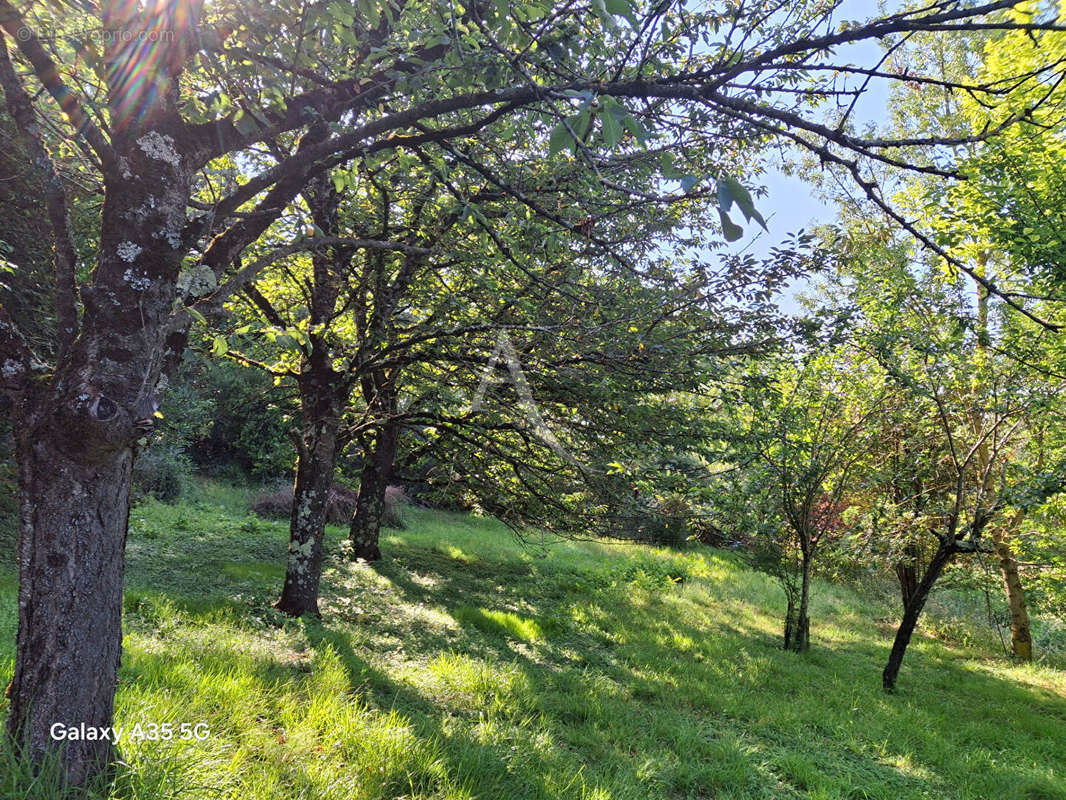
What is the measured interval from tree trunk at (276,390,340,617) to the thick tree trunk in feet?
14.8

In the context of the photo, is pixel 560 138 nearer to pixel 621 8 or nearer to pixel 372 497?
pixel 621 8

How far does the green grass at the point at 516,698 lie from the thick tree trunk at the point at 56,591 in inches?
7.5

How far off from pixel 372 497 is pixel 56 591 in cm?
907

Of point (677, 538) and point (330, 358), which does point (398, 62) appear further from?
point (677, 538)

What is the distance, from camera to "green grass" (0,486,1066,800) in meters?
3.35

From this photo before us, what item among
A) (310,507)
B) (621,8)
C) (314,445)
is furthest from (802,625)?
(621,8)

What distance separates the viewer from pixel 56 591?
231 cm

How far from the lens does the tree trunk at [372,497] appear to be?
11117mm

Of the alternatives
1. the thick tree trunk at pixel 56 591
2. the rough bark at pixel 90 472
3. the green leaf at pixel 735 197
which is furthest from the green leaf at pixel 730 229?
the thick tree trunk at pixel 56 591

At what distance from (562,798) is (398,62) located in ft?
16.3

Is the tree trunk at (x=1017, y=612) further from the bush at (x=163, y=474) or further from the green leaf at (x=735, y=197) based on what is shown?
the bush at (x=163, y=474)

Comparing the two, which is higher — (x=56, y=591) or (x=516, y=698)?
(x=56, y=591)

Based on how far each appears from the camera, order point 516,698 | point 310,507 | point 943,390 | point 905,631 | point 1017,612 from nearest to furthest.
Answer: point 516,698 < point 310,507 < point 905,631 < point 943,390 < point 1017,612

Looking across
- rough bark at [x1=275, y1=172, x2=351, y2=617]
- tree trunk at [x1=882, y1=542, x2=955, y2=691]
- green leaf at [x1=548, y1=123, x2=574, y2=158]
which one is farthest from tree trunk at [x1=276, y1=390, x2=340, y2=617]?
tree trunk at [x1=882, y1=542, x2=955, y2=691]
